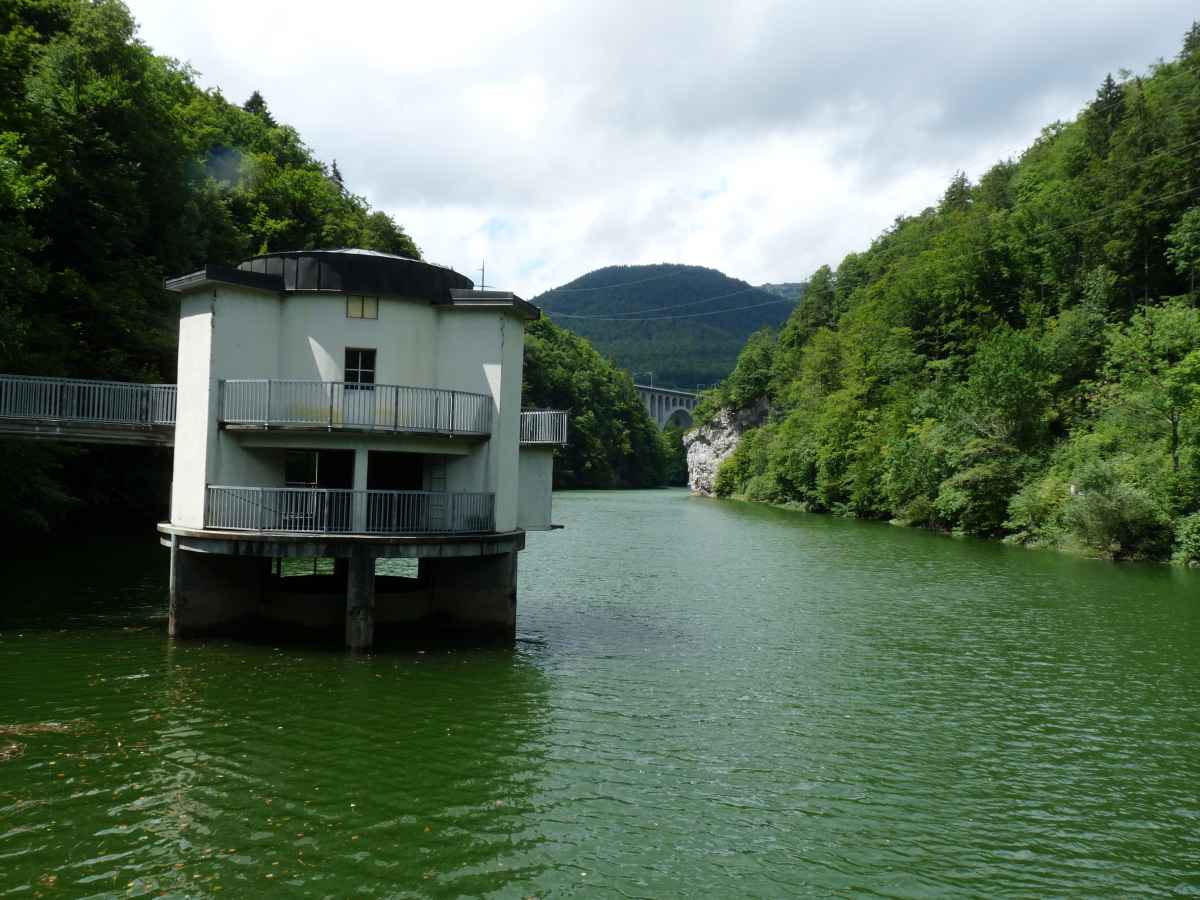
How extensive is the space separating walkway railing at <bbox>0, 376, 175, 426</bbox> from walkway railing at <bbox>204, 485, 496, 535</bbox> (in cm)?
363

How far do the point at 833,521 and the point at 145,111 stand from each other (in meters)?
54.3

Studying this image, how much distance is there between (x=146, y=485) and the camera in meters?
45.9

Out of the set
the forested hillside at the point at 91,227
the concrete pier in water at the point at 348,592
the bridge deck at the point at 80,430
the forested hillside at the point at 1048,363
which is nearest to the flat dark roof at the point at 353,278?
the bridge deck at the point at 80,430

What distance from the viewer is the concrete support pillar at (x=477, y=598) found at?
75.6 feet

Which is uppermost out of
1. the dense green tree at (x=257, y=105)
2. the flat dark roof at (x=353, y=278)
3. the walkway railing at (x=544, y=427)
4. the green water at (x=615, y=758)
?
the dense green tree at (x=257, y=105)

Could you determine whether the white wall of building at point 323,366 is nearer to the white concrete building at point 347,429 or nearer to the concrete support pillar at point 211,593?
the white concrete building at point 347,429

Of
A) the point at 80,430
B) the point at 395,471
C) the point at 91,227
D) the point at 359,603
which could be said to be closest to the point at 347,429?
the point at 359,603

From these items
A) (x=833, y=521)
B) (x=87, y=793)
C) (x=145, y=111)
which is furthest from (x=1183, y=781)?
(x=833, y=521)

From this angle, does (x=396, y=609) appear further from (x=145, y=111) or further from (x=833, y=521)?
(x=833, y=521)

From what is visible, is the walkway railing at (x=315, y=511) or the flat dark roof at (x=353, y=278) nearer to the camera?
the walkway railing at (x=315, y=511)

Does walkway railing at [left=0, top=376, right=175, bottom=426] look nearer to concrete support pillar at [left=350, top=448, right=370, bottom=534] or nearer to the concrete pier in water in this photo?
the concrete pier in water

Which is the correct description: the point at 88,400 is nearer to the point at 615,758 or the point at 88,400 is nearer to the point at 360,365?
the point at 360,365

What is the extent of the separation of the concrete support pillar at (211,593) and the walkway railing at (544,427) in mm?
7679

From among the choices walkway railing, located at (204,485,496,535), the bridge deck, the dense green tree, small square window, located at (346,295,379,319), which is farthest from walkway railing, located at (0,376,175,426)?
the dense green tree
